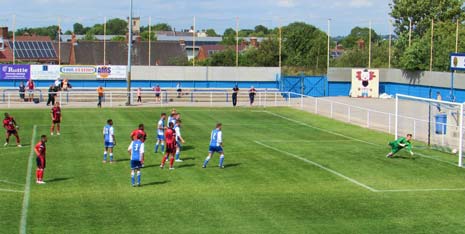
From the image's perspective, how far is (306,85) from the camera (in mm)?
69562

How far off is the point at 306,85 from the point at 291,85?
1466 millimetres

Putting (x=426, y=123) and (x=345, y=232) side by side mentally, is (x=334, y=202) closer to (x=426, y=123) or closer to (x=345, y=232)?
(x=345, y=232)

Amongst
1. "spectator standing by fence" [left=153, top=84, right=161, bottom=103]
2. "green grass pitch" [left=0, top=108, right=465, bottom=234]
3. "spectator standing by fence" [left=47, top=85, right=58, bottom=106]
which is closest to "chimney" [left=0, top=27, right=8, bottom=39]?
"spectator standing by fence" [left=153, top=84, right=161, bottom=103]

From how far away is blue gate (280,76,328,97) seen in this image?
68.9 m

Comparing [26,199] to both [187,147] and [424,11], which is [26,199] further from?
[424,11]

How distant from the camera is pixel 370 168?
2733 centimetres

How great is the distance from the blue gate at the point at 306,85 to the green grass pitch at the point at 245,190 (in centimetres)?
3176

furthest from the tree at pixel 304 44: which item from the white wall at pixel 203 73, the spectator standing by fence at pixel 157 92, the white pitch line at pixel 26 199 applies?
the white pitch line at pixel 26 199

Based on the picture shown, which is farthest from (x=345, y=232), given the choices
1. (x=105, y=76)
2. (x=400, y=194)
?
(x=105, y=76)

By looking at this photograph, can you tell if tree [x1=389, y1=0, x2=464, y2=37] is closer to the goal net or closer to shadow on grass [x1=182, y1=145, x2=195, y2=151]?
the goal net

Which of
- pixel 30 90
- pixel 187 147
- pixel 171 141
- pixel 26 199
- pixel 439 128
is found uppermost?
pixel 30 90

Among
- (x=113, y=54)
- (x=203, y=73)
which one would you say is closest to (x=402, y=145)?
(x=203, y=73)

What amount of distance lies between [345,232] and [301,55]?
8351 cm

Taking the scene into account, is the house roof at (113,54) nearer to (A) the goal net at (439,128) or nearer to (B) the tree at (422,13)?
(B) the tree at (422,13)
